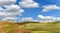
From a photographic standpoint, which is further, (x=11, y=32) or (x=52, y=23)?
(x=52, y=23)

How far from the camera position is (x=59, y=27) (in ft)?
19.9

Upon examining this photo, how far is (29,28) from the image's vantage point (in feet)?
19.6

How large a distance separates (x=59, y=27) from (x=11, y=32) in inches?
68.7

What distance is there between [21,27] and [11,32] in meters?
0.42

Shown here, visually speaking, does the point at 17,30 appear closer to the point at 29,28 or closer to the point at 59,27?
the point at 29,28

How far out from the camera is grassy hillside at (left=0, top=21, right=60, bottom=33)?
18.9 feet

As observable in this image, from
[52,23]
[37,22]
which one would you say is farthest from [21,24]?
[52,23]

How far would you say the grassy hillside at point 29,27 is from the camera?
5.77 m

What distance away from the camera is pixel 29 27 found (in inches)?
239

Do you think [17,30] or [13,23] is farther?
[13,23]

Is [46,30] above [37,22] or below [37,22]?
below

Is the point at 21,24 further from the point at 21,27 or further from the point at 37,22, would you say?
the point at 37,22

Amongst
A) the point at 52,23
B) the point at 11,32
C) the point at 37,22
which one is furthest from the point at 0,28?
the point at 52,23

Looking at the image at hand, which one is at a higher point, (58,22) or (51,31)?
(58,22)
